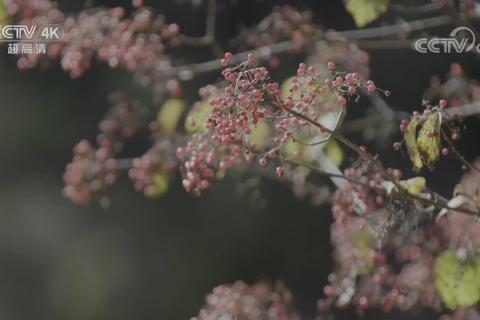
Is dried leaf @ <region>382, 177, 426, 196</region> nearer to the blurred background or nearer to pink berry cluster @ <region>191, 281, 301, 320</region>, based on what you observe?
pink berry cluster @ <region>191, 281, 301, 320</region>

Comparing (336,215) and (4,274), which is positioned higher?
(336,215)

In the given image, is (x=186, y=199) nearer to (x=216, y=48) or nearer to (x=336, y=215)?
(x=216, y=48)

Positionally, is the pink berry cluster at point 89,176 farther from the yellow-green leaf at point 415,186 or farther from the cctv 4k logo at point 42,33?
the yellow-green leaf at point 415,186

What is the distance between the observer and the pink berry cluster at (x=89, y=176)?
0.81 m

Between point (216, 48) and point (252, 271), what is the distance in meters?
0.64

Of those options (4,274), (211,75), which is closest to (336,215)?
(211,75)

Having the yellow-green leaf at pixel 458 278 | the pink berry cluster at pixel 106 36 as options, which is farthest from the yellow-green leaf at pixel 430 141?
the pink berry cluster at pixel 106 36

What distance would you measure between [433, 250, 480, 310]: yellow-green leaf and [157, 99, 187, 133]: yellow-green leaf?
58cm

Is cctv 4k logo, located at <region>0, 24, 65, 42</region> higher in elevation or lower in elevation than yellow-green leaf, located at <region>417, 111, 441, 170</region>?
higher

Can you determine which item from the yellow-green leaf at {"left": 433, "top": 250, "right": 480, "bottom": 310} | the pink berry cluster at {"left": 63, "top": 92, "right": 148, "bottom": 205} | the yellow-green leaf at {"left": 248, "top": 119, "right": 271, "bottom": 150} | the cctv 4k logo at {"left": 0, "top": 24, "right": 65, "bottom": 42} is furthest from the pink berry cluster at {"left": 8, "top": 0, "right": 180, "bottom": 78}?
the yellow-green leaf at {"left": 433, "top": 250, "right": 480, "bottom": 310}

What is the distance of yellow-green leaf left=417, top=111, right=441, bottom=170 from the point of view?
14.3 inches

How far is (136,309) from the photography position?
1257 mm

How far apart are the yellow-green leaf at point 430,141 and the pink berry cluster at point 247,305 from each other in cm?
46

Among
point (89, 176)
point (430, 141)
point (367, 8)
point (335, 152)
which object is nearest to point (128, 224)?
point (89, 176)
